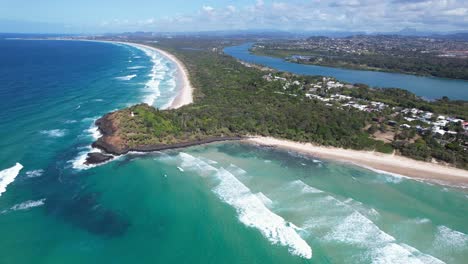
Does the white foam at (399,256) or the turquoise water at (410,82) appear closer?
the white foam at (399,256)

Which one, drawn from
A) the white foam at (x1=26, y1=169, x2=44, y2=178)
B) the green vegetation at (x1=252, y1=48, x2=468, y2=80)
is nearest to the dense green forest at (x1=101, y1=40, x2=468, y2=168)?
the white foam at (x1=26, y1=169, x2=44, y2=178)

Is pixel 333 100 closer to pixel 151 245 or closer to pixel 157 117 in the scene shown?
pixel 157 117

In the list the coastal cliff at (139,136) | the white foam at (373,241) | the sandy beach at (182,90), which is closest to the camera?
the white foam at (373,241)

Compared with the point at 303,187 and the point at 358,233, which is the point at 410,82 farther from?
the point at 358,233

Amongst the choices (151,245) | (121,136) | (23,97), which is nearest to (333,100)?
(121,136)

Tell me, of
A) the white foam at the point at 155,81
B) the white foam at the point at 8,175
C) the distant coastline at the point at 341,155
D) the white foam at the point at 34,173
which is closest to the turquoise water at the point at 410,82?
the distant coastline at the point at 341,155

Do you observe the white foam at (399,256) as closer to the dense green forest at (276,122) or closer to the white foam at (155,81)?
the dense green forest at (276,122)
